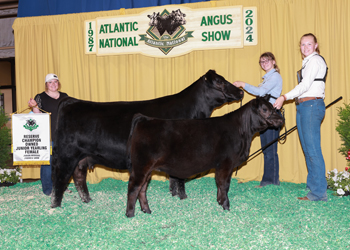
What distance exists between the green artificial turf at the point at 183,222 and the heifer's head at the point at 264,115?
997 millimetres

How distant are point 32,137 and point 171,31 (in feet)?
9.35

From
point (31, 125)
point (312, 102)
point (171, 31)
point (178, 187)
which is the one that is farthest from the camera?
point (171, 31)

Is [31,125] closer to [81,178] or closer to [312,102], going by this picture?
[81,178]

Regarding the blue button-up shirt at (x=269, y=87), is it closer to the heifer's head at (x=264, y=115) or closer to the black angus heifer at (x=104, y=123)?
the black angus heifer at (x=104, y=123)

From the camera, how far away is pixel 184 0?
18.7 ft

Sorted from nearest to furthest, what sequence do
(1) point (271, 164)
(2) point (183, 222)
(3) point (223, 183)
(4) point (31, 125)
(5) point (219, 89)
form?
(2) point (183, 222)
(3) point (223, 183)
(5) point (219, 89)
(4) point (31, 125)
(1) point (271, 164)

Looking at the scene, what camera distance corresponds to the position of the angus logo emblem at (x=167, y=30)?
5.54 meters

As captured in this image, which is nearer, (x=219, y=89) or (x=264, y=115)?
(x=264, y=115)

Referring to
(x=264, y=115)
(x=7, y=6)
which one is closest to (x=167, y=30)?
(x=264, y=115)

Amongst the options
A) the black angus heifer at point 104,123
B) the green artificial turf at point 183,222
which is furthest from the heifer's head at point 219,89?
the green artificial turf at point 183,222

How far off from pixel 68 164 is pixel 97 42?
2767 millimetres

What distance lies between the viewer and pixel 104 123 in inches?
153

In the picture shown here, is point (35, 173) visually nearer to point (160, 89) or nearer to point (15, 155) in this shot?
point (15, 155)

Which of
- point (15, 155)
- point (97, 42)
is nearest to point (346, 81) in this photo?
point (97, 42)
